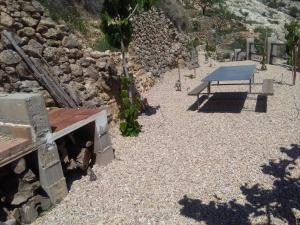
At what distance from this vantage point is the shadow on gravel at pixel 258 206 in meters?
4.47

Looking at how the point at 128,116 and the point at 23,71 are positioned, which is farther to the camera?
the point at 128,116

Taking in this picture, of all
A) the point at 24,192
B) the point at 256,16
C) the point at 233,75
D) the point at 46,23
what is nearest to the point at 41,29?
the point at 46,23

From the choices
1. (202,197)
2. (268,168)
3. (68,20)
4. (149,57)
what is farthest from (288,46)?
(202,197)

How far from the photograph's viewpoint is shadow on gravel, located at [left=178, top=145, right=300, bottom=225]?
4468 millimetres

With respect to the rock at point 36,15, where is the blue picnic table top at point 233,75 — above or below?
below

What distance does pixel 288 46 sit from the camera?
15.6m

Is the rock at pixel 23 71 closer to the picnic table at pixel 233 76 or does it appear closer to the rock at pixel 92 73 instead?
the rock at pixel 92 73

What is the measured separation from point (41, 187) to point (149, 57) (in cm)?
1013

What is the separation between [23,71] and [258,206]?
548 cm

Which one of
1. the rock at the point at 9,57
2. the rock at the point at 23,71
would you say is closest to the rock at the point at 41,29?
the rock at the point at 9,57

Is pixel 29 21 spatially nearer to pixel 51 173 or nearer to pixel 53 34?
pixel 53 34

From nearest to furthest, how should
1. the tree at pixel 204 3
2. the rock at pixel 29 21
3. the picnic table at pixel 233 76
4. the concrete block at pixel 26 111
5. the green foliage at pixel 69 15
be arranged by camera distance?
1. the concrete block at pixel 26 111
2. the rock at pixel 29 21
3. the picnic table at pixel 233 76
4. the green foliage at pixel 69 15
5. the tree at pixel 204 3

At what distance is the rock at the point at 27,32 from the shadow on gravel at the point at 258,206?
5259 millimetres

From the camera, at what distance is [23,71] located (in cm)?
705
